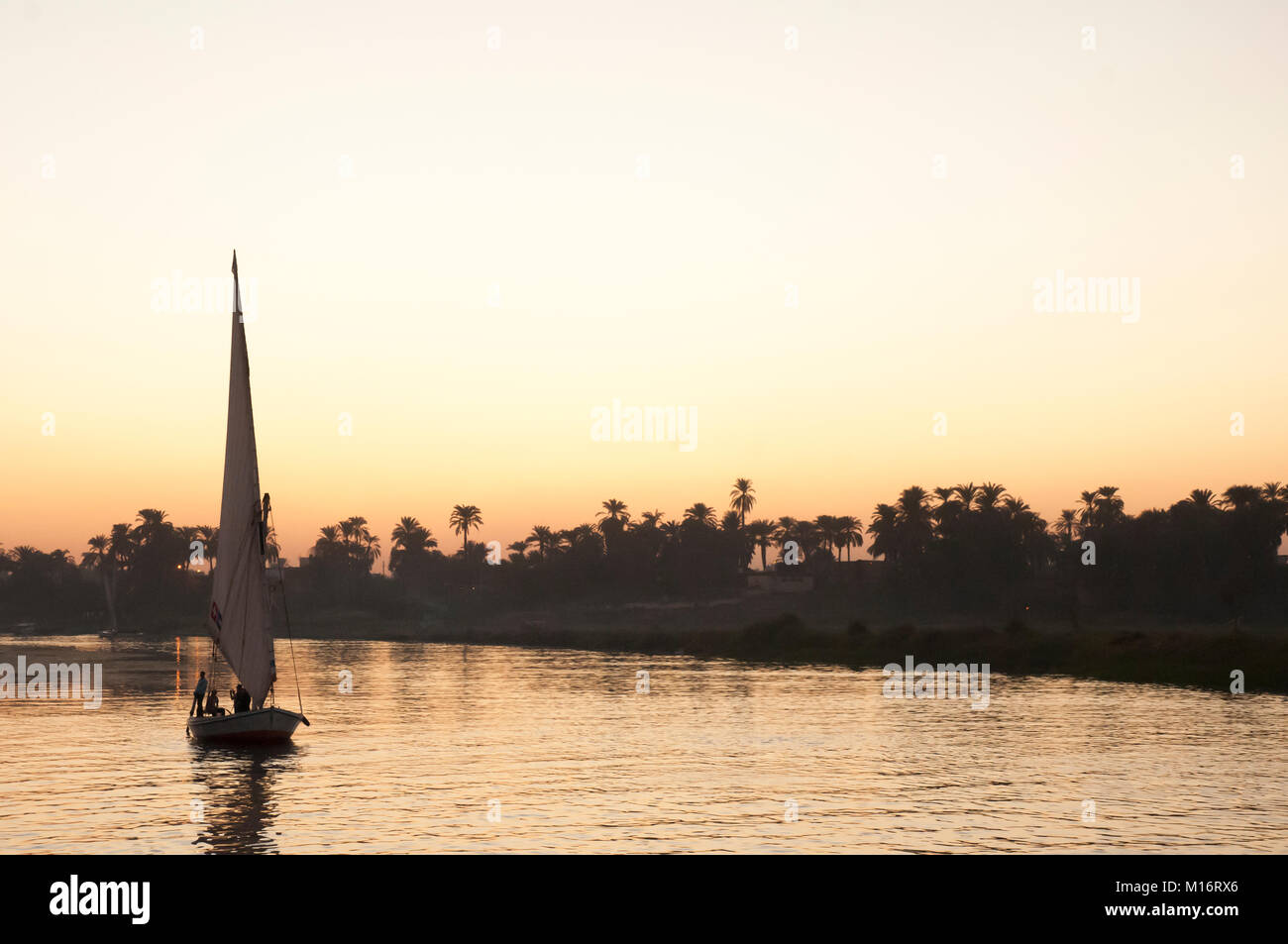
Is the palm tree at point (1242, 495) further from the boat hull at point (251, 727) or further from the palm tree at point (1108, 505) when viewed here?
the boat hull at point (251, 727)

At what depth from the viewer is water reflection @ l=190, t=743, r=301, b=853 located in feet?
101

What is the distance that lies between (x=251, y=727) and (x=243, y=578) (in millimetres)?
6658

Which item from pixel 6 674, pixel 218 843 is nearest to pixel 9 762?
pixel 218 843

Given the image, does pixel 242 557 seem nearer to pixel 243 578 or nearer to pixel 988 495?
pixel 243 578

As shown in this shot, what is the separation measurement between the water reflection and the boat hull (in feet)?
1.89

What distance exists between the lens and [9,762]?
46500 millimetres

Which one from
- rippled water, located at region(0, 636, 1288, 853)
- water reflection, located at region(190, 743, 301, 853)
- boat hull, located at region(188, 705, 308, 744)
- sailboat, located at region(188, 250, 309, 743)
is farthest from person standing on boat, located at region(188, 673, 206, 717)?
sailboat, located at region(188, 250, 309, 743)

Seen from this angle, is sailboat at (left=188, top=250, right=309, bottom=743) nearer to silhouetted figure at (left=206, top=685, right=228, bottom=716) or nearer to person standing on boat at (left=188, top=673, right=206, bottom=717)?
silhouetted figure at (left=206, top=685, right=228, bottom=716)

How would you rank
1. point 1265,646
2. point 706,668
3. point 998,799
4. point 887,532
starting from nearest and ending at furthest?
1. point 998,799
2. point 1265,646
3. point 706,668
4. point 887,532

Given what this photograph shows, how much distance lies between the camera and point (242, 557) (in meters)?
47.8

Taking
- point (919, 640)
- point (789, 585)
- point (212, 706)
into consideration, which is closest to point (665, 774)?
point (212, 706)

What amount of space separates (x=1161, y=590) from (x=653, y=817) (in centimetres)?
11489
